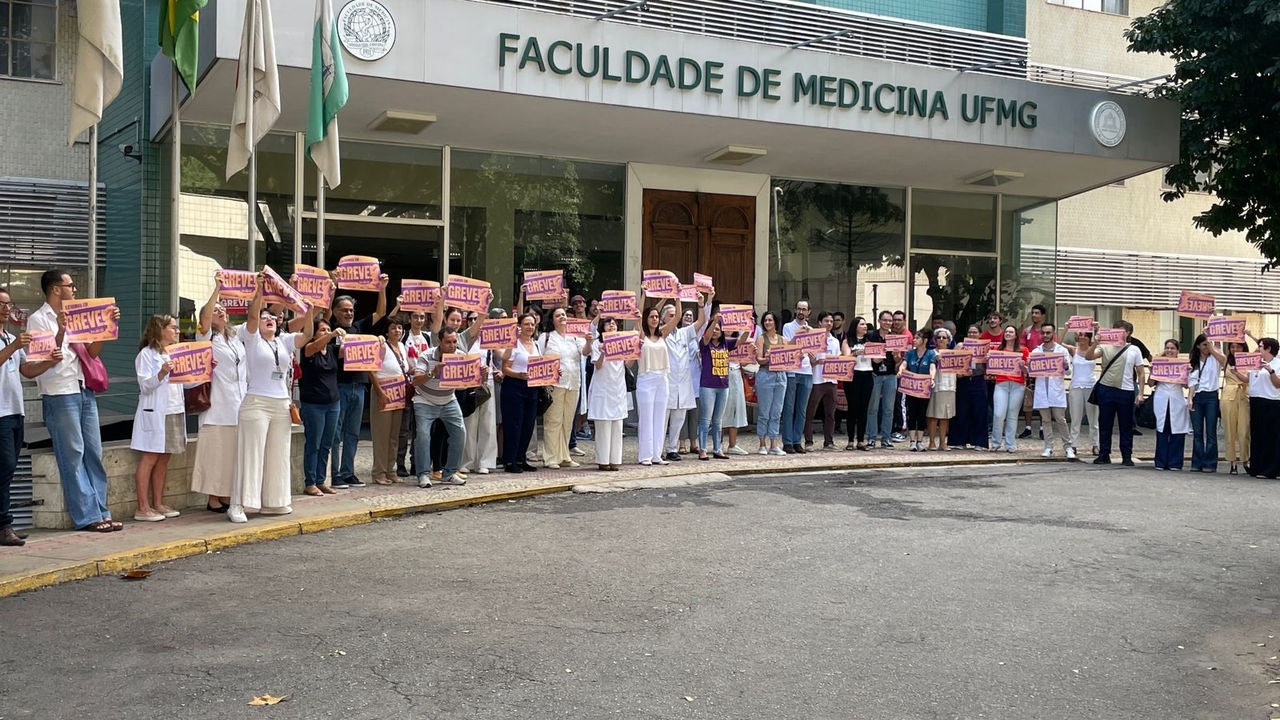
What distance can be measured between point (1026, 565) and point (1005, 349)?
30.1 ft

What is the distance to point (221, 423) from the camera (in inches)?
400

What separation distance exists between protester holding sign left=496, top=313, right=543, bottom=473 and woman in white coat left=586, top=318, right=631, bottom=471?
69cm

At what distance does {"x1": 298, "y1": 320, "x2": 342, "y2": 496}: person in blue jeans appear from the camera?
37.6 feet

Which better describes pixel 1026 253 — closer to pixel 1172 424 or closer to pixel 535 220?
pixel 1172 424

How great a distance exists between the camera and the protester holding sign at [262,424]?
9.99m

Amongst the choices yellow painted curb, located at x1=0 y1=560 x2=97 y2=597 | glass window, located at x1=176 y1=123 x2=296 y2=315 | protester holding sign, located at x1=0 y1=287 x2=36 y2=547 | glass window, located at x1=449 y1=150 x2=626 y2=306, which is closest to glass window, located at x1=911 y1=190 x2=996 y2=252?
glass window, located at x1=449 y1=150 x2=626 y2=306

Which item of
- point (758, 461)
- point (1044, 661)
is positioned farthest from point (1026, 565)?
point (758, 461)

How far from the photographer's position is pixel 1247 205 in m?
20.2

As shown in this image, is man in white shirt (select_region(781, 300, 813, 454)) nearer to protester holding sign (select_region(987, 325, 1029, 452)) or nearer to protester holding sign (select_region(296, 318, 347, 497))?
protester holding sign (select_region(987, 325, 1029, 452))

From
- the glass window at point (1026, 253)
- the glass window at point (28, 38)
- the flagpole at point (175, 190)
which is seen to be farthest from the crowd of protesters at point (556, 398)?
the glass window at point (28, 38)

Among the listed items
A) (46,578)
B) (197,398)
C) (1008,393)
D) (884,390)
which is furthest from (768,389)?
(46,578)

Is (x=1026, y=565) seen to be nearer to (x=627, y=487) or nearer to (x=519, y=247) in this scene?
(x=627, y=487)

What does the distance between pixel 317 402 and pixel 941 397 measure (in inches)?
359

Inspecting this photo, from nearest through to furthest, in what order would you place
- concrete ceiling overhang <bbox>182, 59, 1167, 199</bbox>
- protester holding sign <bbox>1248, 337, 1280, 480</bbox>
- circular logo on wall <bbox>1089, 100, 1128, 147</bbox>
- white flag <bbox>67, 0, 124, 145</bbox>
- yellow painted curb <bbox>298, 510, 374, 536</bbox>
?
1. yellow painted curb <bbox>298, 510, 374, 536</bbox>
2. white flag <bbox>67, 0, 124, 145</bbox>
3. protester holding sign <bbox>1248, 337, 1280, 480</bbox>
4. concrete ceiling overhang <bbox>182, 59, 1167, 199</bbox>
5. circular logo on wall <bbox>1089, 100, 1128, 147</bbox>
